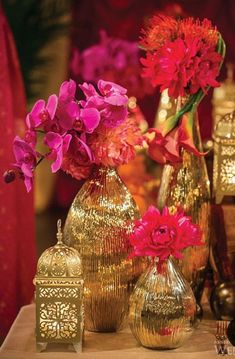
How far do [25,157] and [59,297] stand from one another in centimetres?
23

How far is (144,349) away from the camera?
140 cm

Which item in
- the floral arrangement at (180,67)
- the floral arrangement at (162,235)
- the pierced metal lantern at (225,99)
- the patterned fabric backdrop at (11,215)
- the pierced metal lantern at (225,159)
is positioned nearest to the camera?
the floral arrangement at (162,235)

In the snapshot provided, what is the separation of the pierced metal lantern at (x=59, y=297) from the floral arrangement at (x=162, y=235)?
11 cm

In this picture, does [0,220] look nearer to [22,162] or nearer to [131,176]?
[131,176]

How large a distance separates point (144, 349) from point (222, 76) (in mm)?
3284

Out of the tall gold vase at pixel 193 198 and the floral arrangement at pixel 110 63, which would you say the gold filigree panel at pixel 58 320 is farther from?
the floral arrangement at pixel 110 63

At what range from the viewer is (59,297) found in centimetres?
137

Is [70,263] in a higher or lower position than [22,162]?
lower

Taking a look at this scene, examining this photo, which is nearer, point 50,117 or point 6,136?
point 50,117

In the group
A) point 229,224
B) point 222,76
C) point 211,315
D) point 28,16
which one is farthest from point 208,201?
point 222,76

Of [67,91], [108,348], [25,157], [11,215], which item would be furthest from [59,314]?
[11,215]

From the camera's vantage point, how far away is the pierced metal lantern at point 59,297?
4.46ft

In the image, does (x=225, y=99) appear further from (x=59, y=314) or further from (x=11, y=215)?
(x=59, y=314)

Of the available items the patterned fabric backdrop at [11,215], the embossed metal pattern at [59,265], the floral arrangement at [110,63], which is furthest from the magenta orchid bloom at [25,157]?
the floral arrangement at [110,63]
